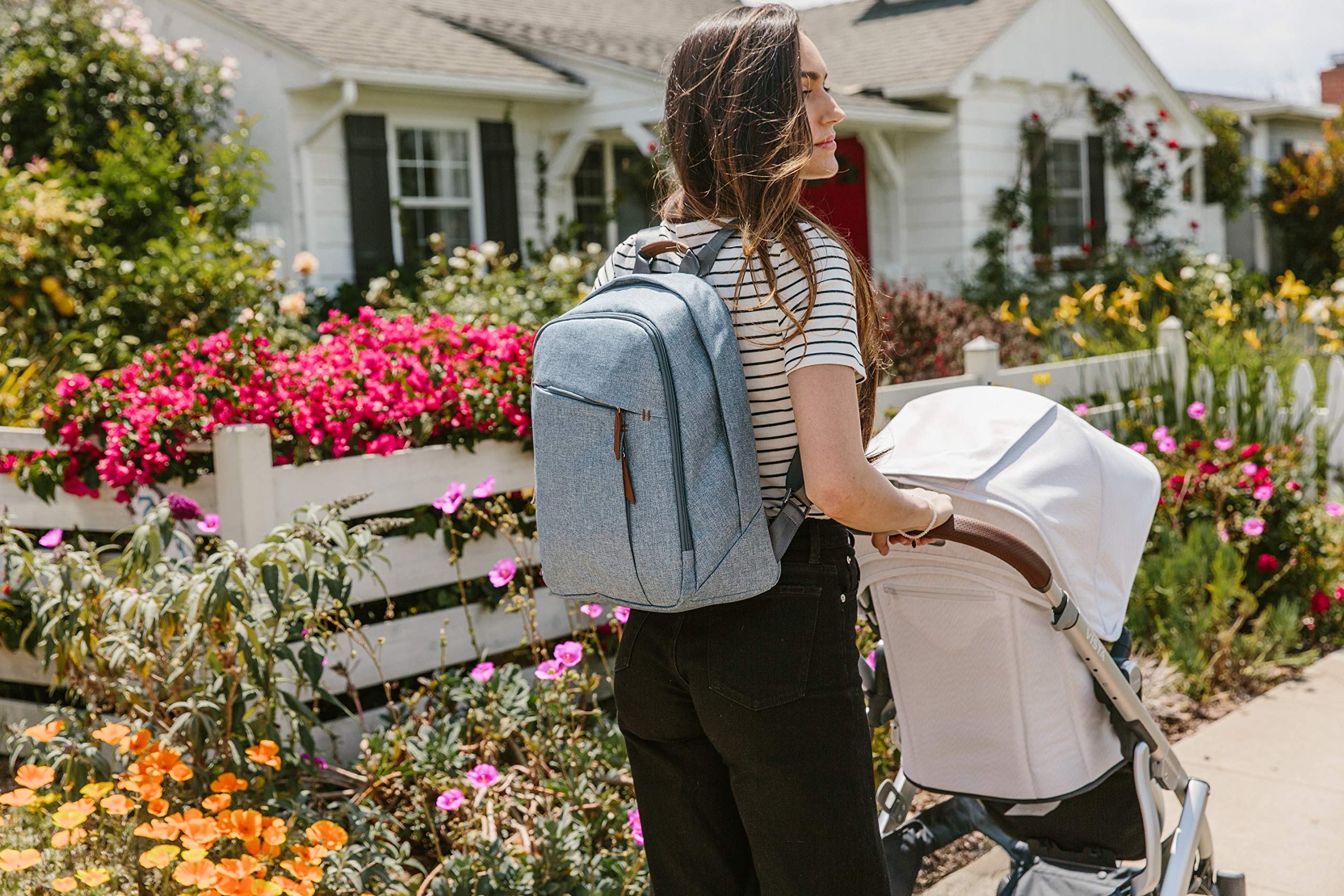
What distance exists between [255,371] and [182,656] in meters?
1.05

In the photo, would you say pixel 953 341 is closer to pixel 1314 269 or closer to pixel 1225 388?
pixel 1225 388

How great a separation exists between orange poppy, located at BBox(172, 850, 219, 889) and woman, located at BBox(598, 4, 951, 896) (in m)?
0.98

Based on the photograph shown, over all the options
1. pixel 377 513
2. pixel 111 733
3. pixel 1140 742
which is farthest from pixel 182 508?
pixel 1140 742

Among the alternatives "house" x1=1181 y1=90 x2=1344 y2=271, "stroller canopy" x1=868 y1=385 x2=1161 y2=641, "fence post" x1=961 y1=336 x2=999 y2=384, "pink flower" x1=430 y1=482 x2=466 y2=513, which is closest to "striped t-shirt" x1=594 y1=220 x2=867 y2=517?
"stroller canopy" x1=868 y1=385 x2=1161 y2=641

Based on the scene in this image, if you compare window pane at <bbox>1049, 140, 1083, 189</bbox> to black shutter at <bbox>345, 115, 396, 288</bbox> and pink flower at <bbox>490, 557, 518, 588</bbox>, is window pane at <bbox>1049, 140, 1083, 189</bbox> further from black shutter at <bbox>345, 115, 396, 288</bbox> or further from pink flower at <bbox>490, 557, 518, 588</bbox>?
pink flower at <bbox>490, 557, 518, 588</bbox>

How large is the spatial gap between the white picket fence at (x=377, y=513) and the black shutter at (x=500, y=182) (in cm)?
736

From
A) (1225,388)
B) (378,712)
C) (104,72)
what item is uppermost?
(104,72)

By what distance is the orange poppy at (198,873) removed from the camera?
2322mm

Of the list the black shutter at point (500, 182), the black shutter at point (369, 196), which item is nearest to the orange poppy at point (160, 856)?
A: the black shutter at point (369, 196)

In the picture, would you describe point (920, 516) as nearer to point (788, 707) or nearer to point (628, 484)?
point (788, 707)

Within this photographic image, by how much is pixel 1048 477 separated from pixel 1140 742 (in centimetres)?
58

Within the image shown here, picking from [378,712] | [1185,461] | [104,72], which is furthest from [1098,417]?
[104,72]

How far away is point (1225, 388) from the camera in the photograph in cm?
551

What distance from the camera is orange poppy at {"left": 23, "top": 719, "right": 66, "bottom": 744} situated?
2766 mm
